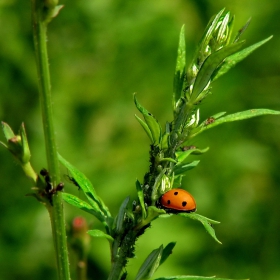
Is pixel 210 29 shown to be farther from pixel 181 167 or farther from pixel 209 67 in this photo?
pixel 181 167

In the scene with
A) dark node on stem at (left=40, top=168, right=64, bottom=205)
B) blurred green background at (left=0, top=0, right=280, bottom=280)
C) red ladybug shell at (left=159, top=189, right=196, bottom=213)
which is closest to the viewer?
dark node on stem at (left=40, top=168, right=64, bottom=205)

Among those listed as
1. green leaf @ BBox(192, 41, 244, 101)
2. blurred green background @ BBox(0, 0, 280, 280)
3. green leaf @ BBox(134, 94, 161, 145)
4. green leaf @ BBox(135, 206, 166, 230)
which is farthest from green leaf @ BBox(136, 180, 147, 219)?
blurred green background @ BBox(0, 0, 280, 280)

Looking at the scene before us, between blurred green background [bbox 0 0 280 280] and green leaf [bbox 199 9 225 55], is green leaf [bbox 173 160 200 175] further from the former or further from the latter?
blurred green background [bbox 0 0 280 280]

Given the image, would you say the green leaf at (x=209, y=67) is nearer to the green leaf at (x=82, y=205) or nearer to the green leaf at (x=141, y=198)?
the green leaf at (x=141, y=198)

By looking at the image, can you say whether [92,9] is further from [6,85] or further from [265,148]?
[265,148]

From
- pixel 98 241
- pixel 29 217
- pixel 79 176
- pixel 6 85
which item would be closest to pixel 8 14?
pixel 6 85

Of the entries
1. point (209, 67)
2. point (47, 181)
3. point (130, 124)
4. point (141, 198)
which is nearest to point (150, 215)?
point (141, 198)
